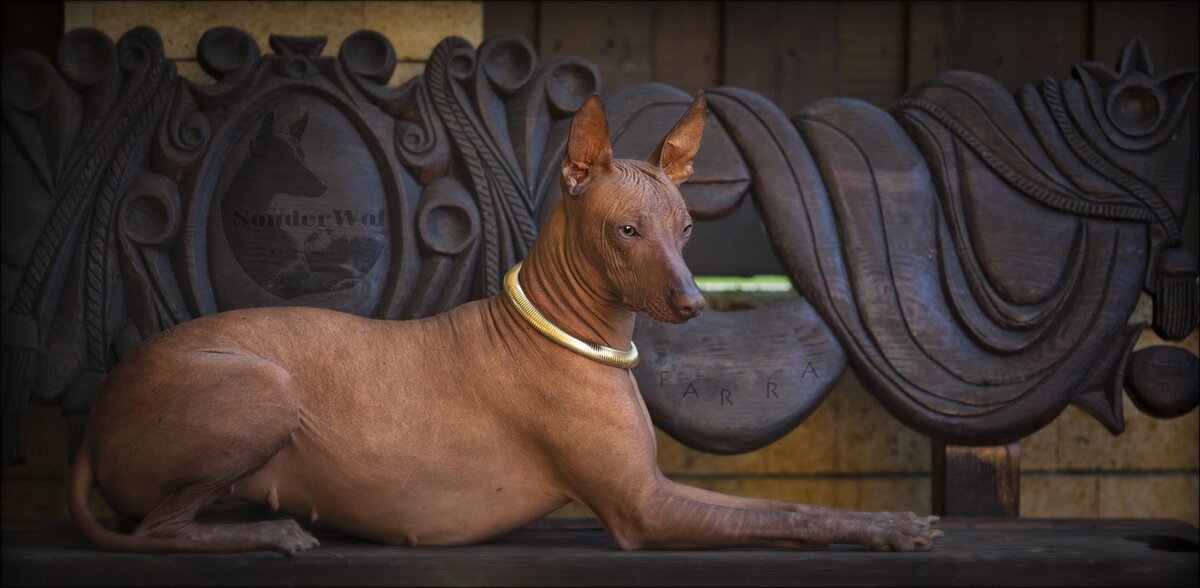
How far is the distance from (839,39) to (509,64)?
135 centimetres

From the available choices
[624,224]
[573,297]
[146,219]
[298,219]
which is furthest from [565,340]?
[146,219]

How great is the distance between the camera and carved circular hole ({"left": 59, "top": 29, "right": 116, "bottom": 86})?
10.6 feet

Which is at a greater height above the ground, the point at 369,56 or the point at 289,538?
the point at 369,56

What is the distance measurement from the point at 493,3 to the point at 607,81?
1.64 feet

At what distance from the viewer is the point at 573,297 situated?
8.67ft

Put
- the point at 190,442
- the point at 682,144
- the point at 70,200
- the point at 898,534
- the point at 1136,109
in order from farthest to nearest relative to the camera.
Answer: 1. the point at 1136,109
2. the point at 70,200
3. the point at 682,144
4. the point at 898,534
5. the point at 190,442

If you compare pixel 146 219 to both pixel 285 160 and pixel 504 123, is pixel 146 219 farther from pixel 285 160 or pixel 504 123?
pixel 504 123

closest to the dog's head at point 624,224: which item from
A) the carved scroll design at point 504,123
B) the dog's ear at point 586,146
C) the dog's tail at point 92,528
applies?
the dog's ear at point 586,146

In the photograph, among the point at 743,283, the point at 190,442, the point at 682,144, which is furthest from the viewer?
the point at 743,283

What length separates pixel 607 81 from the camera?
391cm

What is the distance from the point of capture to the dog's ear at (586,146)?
254 centimetres

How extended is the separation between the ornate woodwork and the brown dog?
20.4 inches

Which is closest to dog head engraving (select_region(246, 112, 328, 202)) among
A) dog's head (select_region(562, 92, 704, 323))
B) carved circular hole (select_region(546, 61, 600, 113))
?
carved circular hole (select_region(546, 61, 600, 113))

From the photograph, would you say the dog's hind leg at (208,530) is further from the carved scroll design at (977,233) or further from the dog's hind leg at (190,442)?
the carved scroll design at (977,233)
